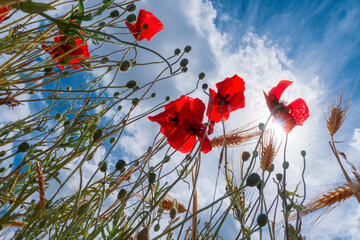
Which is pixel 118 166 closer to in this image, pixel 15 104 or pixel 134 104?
pixel 134 104

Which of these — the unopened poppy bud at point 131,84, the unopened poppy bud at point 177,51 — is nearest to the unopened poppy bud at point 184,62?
the unopened poppy bud at point 177,51

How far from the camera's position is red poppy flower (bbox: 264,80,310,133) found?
118 centimetres

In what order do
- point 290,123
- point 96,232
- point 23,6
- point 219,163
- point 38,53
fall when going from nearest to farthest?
point 23,6 < point 96,232 < point 38,53 < point 219,163 < point 290,123

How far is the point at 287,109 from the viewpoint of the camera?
123 centimetres

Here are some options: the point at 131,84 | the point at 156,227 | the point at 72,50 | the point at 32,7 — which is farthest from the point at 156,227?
the point at 32,7

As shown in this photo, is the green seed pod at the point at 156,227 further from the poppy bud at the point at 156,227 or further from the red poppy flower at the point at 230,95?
the red poppy flower at the point at 230,95

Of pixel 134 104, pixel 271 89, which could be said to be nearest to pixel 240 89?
pixel 271 89

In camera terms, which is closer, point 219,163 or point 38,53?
point 38,53

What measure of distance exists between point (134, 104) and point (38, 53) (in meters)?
0.37

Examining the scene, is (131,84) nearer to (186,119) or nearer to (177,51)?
(186,119)

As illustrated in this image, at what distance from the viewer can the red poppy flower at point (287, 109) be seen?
118cm

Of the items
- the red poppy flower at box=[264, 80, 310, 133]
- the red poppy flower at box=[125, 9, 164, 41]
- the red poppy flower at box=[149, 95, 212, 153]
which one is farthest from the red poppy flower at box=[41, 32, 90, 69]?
the red poppy flower at box=[264, 80, 310, 133]

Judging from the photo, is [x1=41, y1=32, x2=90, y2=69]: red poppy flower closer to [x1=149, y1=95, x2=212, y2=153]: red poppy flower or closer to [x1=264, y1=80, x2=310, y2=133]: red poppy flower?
[x1=149, y1=95, x2=212, y2=153]: red poppy flower

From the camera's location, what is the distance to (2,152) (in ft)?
3.45
